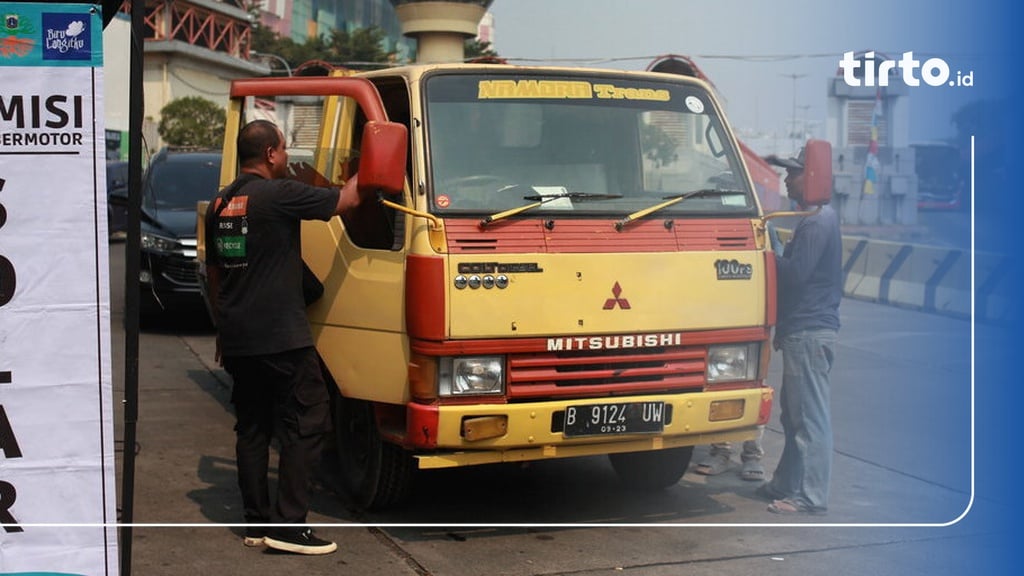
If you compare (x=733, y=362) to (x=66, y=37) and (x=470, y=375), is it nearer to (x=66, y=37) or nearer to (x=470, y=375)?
(x=470, y=375)

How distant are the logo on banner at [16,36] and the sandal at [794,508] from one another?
367 cm

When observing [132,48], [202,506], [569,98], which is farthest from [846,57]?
[202,506]

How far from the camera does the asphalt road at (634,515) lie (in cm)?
503

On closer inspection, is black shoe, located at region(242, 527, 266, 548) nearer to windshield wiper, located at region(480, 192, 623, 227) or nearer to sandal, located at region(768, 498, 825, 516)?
windshield wiper, located at region(480, 192, 623, 227)

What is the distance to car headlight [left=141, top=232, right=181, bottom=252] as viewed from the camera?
1152 centimetres

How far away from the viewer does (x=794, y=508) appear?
5707 millimetres

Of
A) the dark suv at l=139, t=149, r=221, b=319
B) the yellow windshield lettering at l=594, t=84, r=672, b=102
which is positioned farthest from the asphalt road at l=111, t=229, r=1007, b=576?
the dark suv at l=139, t=149, r=221, b=319

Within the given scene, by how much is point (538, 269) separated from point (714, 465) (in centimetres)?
216

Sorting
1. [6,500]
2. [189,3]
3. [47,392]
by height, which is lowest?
[6,500]

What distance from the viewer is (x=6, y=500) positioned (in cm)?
409

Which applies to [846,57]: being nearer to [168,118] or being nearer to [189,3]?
[189,3]

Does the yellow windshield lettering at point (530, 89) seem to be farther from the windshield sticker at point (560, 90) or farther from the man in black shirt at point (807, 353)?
the man in black shirt at point (807, 353)

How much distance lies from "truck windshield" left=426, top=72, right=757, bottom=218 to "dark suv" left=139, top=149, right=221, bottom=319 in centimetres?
599

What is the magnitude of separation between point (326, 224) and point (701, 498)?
2274 mm
